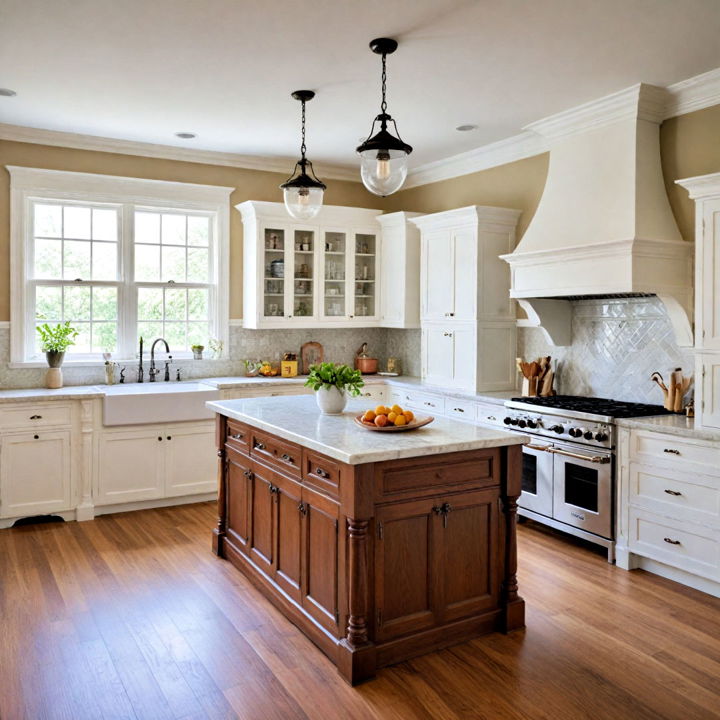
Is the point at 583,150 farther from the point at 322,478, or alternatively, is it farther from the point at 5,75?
the point at 5,75

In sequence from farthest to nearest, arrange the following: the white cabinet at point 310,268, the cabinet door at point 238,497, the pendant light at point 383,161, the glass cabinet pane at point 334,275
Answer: the glass cabinet pane at point 334,275 < the white cabinet at point 310,268 < the cabinet door at point 238,497 < the pendant light at point 383,161

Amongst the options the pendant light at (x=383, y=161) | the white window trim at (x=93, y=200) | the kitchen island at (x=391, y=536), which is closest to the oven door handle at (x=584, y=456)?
the kitchen island at (x=391, y=536)

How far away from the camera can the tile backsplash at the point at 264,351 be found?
5.42m

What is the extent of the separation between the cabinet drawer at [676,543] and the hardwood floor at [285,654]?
155 millimetres

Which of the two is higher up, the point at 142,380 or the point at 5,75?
the point at 5,75

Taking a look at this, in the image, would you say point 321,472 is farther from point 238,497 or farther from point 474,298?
point 474,298

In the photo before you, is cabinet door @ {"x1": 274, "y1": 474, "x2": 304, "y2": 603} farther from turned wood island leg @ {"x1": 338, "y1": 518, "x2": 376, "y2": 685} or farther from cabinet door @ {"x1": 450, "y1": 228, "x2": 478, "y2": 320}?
cabinet door @ {"x1": 450, "y1": 228, "x2": 478, "y2": 320}

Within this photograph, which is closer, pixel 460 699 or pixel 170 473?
pixel 460 699

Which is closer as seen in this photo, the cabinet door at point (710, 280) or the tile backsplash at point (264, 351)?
the cabinet door at point (710, 280)

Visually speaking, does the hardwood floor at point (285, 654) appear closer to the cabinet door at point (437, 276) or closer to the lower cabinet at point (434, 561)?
the lower cabinet at point (434, 561)

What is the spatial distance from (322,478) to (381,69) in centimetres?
243

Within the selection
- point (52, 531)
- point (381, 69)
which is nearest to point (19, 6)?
point (381, 69)

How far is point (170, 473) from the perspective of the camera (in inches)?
212

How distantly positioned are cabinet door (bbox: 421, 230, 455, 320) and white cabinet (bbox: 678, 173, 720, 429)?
2235mm
